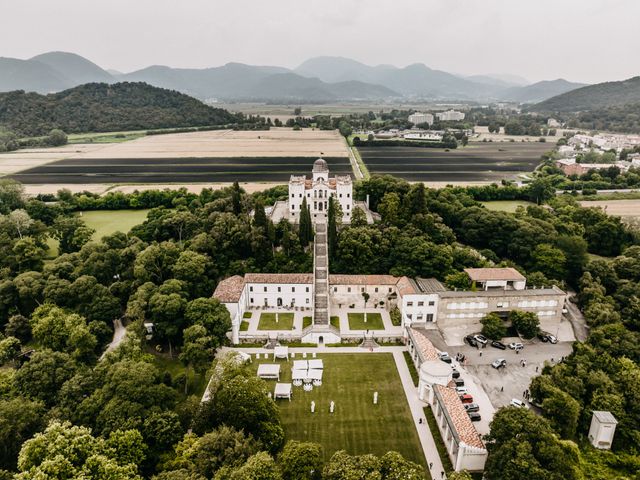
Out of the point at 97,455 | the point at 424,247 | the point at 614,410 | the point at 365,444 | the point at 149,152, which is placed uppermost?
the point at 149,152

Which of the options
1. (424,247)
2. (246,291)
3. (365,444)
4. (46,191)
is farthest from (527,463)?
(46,191)

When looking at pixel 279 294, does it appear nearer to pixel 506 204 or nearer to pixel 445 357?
pixel 445 357

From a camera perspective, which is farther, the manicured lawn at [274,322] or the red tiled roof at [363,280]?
the red tiled roof at [363,280]

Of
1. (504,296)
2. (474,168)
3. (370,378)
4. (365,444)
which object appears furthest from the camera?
(474,168)

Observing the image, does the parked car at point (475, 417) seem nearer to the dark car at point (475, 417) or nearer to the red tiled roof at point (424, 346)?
the dark car at point (475, 417)

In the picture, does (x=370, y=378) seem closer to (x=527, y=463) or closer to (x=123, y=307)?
(x=527, y=463)

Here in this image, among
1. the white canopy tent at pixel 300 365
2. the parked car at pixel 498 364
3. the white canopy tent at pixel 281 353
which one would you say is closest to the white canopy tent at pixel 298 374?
the white canopy tent at pixel 300 365

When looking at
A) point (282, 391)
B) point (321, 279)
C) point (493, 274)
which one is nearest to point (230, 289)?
point (321, 279)
